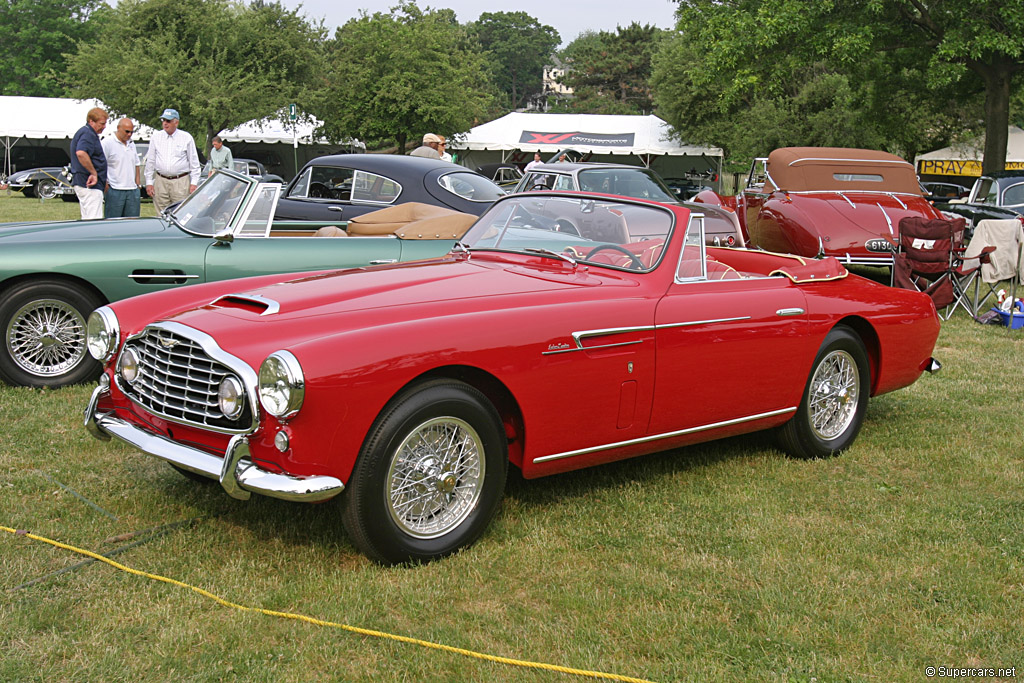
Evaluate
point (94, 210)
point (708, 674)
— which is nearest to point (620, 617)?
point (708, 674)

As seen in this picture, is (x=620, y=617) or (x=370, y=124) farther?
(x=370, y=124)

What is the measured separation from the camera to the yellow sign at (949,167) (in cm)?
3338

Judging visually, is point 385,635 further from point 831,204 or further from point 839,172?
point 839,172

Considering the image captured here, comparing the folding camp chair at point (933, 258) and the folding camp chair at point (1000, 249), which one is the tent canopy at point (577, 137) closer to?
the folding camp chair at point (1000, 249)

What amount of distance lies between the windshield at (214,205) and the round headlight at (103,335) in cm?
216

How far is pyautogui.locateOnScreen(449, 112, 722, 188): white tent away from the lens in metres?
38.4

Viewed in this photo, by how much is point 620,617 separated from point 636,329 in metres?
1.36

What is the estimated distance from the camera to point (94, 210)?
1020cm

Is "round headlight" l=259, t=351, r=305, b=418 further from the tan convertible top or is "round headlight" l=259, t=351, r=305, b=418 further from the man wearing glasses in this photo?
the tan convertible top

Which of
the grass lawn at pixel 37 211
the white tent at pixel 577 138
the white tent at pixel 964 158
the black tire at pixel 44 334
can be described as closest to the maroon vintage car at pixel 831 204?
the black tire at pixel 44 334

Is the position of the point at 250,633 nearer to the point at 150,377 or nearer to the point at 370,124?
the point at 150,377

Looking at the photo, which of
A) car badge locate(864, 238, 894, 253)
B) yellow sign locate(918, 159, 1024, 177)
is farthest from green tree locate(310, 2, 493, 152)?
car badge locate(864, 238, 894, 253)

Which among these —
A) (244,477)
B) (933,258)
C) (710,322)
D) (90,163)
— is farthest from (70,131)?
(244,477)

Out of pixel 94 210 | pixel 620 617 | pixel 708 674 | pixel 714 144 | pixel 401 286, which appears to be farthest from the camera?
pixel 714 144
